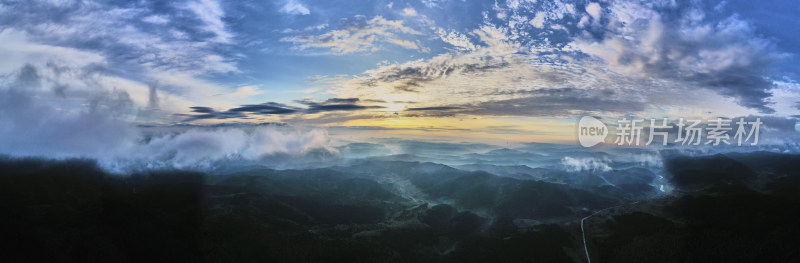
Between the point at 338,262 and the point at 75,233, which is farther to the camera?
the point at 338,262

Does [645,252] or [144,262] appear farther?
[645,252]

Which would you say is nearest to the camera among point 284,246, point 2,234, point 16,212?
point 2,234

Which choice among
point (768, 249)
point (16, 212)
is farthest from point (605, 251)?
point (16, 212)

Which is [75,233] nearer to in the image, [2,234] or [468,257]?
[2,234]

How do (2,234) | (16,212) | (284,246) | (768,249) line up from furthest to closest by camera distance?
(284,246)
(16,212)
(768,249)
(2,234)

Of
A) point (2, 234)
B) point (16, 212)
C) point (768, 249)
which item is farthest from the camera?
point (16, 212)

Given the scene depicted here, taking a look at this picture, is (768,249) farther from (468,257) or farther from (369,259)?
(369,259)

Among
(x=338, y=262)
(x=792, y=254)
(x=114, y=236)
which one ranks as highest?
(x=792, y=254)

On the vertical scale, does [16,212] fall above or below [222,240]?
above

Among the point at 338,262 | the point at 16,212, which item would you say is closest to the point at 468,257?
the point at 338,262
